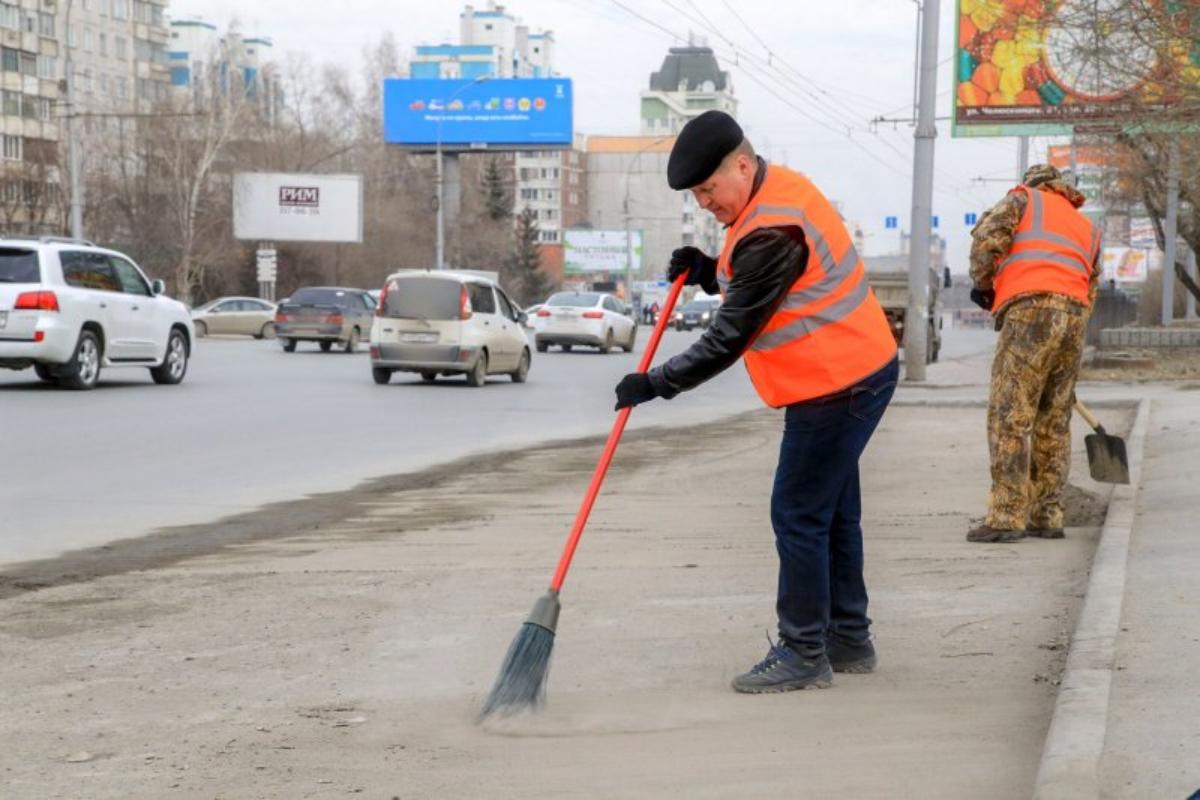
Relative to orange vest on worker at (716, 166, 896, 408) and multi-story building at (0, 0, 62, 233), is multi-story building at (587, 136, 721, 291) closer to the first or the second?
multi-story building at (0, 0, 62, 233)

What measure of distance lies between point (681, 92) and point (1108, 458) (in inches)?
7073

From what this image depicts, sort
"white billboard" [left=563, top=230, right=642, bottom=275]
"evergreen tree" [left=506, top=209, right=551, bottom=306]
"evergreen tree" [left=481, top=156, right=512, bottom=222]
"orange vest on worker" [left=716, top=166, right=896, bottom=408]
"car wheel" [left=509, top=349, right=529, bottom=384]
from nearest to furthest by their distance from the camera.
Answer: "orange vest on worker" [left=716, top=166, right=896, bottom=408] → "car wheel" [left=509, top=349, right=529, bottom=384] → "evergreen tree" [left=506, top=209, right=551, bottom=306] → "evergreen tree" [left=481, top=156, right=512, bottom=222] → "white billboard" [left=563, top=230, right=642, bottom=275]

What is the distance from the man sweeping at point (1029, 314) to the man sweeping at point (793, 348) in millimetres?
2913

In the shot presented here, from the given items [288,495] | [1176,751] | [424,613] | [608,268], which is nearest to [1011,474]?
[424,613]

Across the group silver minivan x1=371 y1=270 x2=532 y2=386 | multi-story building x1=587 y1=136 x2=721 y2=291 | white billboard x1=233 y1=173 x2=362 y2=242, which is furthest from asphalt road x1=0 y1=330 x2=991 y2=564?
multi-story building x1=587 y1=136 x2=721 y2=291

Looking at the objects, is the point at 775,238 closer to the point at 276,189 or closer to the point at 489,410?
the point at 489,410

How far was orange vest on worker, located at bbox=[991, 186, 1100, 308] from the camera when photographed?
26.9 feet

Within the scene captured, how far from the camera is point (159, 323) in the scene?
22.8m

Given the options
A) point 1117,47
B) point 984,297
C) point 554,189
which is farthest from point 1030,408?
point 554,189

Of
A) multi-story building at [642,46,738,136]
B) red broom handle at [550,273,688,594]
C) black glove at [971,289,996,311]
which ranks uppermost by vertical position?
multi-story building at [642,46,738,136]

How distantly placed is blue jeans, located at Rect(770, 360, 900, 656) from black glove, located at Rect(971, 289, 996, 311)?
9.97 feet

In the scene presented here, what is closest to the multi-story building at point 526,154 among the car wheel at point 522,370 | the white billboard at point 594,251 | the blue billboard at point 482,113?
the white billboard at point 594,251

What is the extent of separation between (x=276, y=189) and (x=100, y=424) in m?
62.4

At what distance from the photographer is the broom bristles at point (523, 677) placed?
507cm
